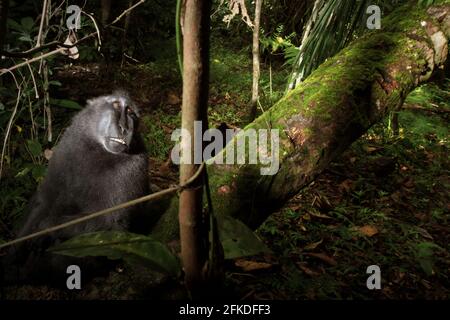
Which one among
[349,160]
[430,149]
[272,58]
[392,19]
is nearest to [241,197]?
[392,19]

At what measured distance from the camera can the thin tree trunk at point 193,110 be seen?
97cm

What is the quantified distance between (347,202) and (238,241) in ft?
7.49

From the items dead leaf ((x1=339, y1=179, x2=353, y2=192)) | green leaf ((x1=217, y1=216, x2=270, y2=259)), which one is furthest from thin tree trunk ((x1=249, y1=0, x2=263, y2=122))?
green leaf ((x1=217, y1=216, x2=270, y2=259))

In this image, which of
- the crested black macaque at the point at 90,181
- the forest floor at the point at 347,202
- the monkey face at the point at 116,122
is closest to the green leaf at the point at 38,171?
the crested black macaque at the point at 90,181

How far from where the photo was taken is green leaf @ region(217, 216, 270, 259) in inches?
55.0

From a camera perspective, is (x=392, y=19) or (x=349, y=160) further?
(x=349, y=160)

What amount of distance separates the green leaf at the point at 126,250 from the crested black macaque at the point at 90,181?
2.72 ft

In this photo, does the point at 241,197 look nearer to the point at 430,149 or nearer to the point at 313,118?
the point at 313,118

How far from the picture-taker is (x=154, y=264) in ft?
4.34

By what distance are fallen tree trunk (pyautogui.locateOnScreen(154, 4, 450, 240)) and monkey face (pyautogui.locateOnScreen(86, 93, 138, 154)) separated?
1.91 ft

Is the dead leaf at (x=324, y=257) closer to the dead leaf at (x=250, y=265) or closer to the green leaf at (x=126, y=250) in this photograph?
the dead leaf at (x=250, y=265)

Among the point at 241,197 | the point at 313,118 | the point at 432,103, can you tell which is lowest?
the point at 241,197
